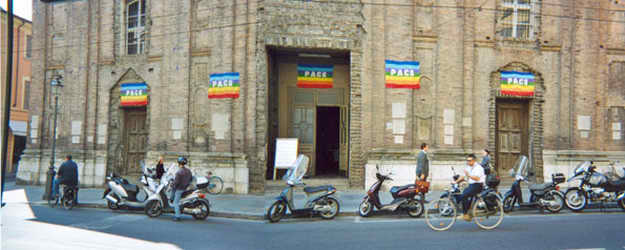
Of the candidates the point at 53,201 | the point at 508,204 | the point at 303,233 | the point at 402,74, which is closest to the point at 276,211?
the point at 303,233

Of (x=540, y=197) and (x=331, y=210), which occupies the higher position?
(x=540, y=197)

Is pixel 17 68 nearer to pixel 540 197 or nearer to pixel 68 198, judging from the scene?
pixel 68 198

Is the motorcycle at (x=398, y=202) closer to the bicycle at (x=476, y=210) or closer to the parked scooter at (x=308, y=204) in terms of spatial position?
the parked scooter at (x=308, y=204)

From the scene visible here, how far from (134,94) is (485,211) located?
45.0 ft

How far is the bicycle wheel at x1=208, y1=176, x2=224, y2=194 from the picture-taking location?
48.3 ft

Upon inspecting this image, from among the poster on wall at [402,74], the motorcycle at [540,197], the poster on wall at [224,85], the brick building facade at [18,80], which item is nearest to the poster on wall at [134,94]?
the poster on wall at [224,85]

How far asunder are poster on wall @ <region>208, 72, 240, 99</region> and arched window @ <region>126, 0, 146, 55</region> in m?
4.22

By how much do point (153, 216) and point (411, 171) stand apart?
28.8 feet

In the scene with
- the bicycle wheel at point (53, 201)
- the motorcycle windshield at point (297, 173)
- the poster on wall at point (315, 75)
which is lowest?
the bicycle wheel at point (53, 201)

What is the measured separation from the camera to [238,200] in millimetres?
13383

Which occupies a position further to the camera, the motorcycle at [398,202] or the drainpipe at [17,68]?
the drainpipe at [17,68]

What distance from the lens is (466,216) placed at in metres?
9.18

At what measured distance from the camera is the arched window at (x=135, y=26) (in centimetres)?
1752

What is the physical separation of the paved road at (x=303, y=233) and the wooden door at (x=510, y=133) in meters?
5.56
